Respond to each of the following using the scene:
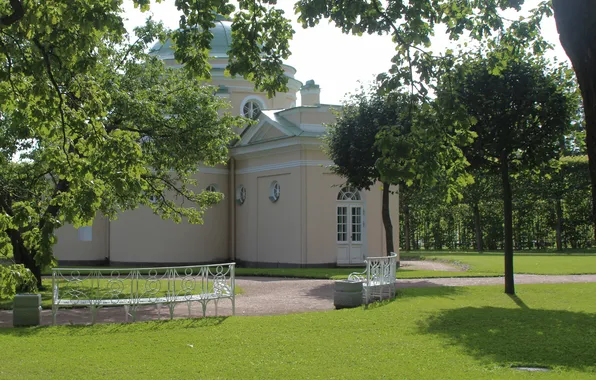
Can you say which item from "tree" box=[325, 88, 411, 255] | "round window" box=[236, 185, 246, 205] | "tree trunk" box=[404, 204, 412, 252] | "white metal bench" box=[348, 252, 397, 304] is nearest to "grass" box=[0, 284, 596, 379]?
"white metal bench" box=[348, 252, 397, 304]

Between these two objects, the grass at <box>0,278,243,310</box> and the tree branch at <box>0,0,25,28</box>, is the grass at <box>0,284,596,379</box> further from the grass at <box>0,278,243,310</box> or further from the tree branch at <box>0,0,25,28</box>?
the tree branch at <box>0,0,25,28</box>

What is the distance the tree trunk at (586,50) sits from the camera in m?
4.58

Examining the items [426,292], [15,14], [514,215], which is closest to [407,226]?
[514,215]

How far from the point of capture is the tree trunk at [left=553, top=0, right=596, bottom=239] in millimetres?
4582

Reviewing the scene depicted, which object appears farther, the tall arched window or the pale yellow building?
the tall arched window

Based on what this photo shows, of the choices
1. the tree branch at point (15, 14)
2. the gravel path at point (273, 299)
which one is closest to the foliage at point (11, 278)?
the tree branch at point (15, 14)

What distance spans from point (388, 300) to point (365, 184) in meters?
7.78

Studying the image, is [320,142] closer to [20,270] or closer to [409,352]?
[409,352]

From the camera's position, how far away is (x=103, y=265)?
27891 mm

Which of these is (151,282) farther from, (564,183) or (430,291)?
(564,183)

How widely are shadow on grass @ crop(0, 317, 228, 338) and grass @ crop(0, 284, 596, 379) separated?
2 cm

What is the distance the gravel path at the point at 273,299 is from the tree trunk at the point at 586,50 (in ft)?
28.7

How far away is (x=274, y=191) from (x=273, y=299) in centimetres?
1084

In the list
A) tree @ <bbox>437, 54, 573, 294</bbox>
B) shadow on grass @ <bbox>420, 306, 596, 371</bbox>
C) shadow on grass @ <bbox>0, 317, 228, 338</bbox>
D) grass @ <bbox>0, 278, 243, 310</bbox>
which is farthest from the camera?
tree @ <bbox>437, 54, 573, 294</bbox>
